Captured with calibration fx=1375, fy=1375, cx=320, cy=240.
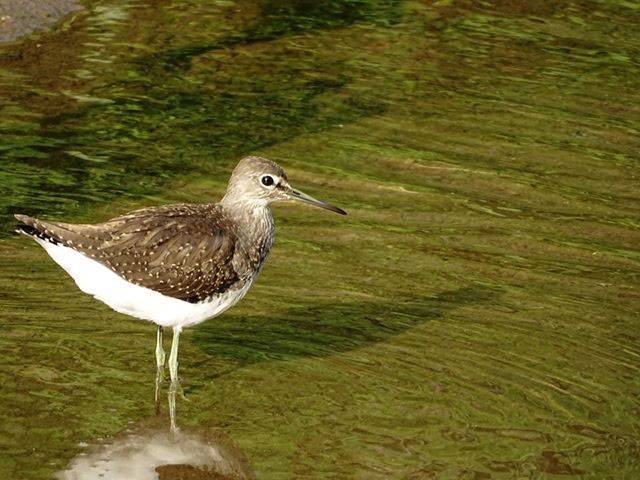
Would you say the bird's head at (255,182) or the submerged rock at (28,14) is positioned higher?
the bird's head at (255,182)

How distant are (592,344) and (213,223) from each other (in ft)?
9.56

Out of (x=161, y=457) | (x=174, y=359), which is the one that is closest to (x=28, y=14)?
(x=174, y=359)

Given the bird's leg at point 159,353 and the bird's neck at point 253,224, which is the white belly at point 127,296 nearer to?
the bird's leg at point 159,353

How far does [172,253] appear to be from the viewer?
9172 millimetres

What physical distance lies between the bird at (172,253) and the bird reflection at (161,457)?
0.54m

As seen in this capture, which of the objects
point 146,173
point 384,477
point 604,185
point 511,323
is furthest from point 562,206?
point 384,477

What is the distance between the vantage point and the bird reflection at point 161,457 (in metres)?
8.28

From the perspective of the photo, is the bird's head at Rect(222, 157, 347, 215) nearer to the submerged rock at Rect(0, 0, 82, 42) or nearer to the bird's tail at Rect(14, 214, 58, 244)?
the bird's tail at Rect(14, 214, 58, 244)

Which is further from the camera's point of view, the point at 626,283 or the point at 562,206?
the point at 562,206

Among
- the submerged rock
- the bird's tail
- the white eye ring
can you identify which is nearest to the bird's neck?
the white eye ring

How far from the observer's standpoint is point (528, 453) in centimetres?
858

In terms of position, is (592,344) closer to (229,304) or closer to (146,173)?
(229,304)

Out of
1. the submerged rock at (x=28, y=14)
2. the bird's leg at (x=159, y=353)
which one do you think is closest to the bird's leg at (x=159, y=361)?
the bird's leg at (x=159, y=353)

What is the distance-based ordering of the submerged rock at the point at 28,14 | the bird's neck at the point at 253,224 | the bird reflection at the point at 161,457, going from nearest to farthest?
the bird reflection at the point at 161,457
the bird's neck at the point at 253,224
the submerged rock at the point at 28,14
